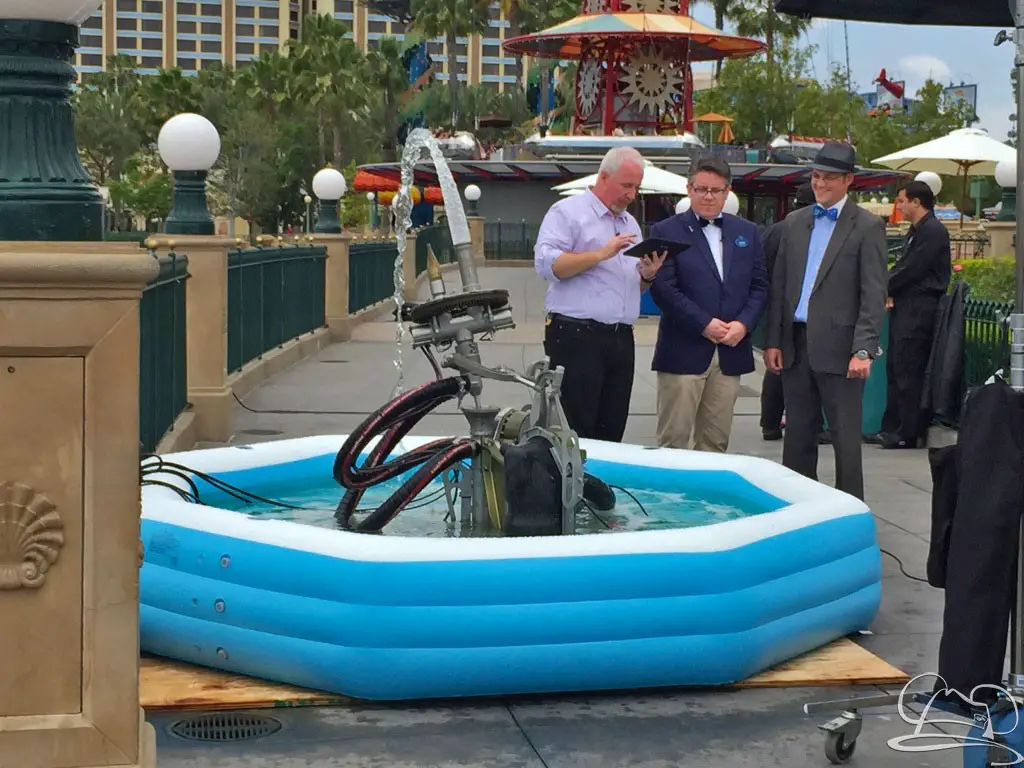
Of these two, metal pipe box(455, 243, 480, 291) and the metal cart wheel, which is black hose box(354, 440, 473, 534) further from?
the metal cart wheel

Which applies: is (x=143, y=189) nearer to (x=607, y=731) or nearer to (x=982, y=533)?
(x=607, y=731)

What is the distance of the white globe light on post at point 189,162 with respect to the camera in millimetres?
11281

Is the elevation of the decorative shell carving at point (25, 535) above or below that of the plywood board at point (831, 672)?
above

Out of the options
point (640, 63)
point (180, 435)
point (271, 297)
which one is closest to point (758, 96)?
point (640, 63)

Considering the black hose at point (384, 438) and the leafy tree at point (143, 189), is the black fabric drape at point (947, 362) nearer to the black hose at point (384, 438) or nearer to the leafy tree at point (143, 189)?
the black hose at point (384, 438)

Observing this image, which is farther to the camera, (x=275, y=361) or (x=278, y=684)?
(x=275, y=361)

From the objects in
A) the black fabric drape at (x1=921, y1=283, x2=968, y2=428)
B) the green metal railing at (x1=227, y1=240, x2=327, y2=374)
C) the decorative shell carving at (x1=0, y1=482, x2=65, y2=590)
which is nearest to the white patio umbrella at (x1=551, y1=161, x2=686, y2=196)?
the green metal railing at (x1=227, y1=240, x2=327, y2=374)

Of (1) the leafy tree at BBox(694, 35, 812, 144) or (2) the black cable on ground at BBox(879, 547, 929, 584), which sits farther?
(1) the leafy tree at BBox(694, 35, 812, 144)

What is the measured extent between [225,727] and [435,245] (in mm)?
44170

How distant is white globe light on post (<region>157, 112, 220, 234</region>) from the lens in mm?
11281

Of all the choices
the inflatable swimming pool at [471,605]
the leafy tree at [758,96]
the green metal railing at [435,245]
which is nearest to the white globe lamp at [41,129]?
the inflatable swimming pool at [471,605]

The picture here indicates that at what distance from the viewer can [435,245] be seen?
160 ft

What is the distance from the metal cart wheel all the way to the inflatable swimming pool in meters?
0.81

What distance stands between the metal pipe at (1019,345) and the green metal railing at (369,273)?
19053mm
